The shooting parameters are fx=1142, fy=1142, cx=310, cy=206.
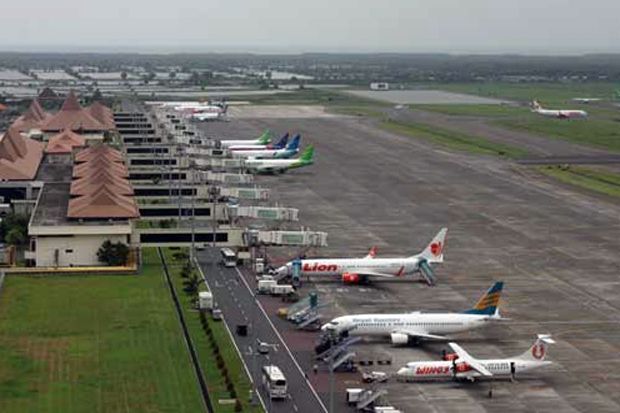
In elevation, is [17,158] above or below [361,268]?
above

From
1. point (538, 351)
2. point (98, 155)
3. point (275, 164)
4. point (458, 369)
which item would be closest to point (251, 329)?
point (458, 369)

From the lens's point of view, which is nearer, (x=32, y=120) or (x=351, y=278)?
(x=351, y=278)

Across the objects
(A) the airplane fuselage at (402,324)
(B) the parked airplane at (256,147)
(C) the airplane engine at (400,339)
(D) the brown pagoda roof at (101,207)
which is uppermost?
(D) the brown pagoda roof at (101,207)

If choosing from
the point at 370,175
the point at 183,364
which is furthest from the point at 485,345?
the point at 370,175

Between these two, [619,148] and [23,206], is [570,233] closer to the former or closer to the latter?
[23,206]

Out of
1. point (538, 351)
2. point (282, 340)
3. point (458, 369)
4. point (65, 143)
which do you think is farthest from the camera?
point (65, 143)

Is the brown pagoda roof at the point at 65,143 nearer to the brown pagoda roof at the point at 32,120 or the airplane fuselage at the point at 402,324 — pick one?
the brown pagoda roof at the point at 32,120

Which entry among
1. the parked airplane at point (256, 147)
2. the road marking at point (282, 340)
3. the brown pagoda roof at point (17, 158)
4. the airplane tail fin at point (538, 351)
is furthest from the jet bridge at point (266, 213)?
the parked airplane at point (256, 147)

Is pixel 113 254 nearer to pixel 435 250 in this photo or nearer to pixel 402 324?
pixel 435 250
